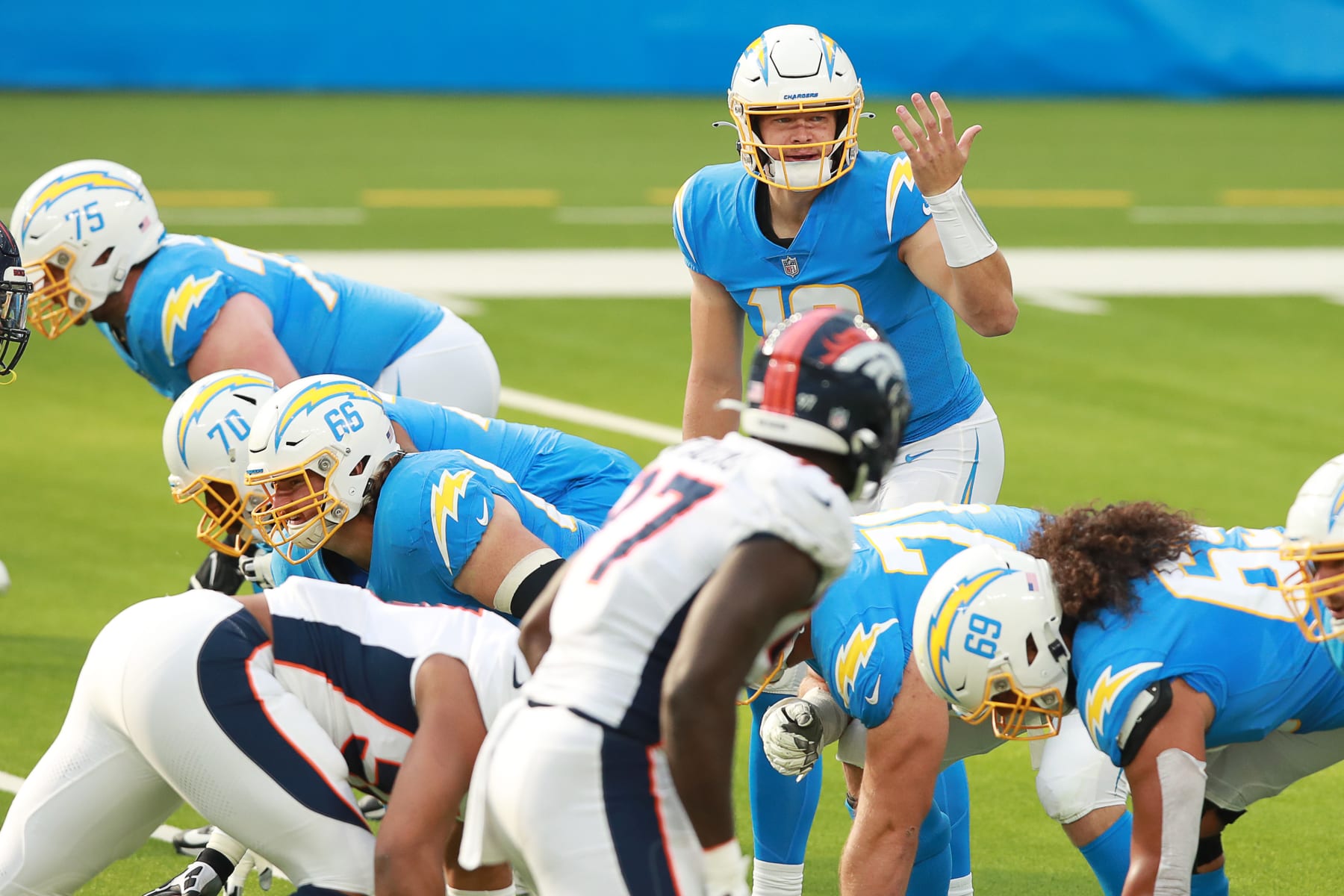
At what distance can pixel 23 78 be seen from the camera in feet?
75.5

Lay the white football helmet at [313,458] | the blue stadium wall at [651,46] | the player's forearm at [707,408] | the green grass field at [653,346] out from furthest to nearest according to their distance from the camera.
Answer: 1. the blue stadium wall at [651,46]
2. the green grass field at [653,346]
3. the player's forearm at [707,408]
4. the white football helmet at [313,458]

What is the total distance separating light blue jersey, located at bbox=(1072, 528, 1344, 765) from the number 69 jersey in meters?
0.81

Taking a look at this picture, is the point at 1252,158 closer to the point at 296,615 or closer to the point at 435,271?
the point at 435,271

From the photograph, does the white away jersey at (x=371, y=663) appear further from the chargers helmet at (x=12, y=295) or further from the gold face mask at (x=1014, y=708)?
the chargers helmet at (x=12, y=295)

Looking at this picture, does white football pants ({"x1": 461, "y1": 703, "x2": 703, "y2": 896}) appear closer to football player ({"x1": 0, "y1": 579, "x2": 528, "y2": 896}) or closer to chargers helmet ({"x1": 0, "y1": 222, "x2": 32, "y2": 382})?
football player ({"x1": 0, "y1": 579, "x2": 528, "y2": 896})

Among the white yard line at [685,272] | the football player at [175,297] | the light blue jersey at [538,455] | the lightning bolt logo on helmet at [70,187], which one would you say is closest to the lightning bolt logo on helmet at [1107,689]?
the light blue jersey at [538,455]

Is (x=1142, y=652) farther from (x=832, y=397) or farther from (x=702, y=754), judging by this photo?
(x=702, y=754)

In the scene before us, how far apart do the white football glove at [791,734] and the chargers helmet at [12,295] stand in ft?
8.99

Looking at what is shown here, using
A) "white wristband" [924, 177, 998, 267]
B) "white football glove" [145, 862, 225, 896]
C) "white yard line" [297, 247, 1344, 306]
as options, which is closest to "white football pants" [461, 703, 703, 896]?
"white football glove" [145, 862, 225, 896]

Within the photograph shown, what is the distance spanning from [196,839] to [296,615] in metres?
1.62

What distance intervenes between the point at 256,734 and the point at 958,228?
232 centimetres

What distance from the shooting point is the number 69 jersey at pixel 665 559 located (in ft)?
10.2

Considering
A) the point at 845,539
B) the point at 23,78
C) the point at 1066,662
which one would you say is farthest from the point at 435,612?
the point at 23,78

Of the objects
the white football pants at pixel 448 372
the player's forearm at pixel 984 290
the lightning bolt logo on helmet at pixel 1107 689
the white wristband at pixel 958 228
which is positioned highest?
the white wristband at pixel 958 228
